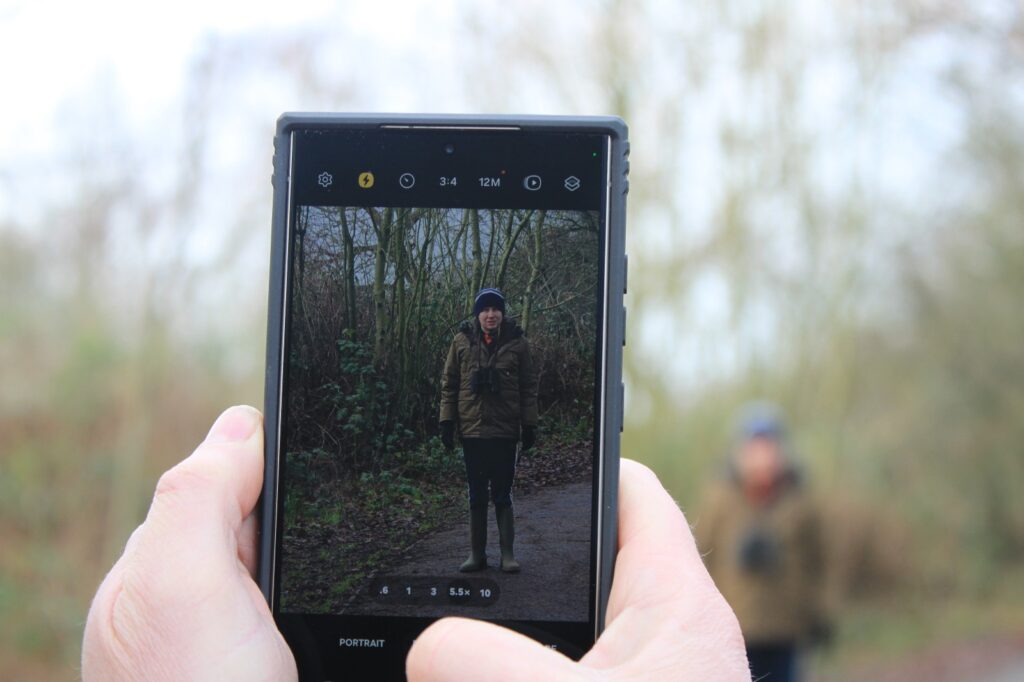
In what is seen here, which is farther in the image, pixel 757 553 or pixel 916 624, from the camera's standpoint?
pixel 916 624

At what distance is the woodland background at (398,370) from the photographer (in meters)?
1.55

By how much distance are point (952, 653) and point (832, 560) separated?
74.4 inches

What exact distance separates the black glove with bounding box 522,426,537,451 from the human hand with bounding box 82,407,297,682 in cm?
45

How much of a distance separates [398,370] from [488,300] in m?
0.18

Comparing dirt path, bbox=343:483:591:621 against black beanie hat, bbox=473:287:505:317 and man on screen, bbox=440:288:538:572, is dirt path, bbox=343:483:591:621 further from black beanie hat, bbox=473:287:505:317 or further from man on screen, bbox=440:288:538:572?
Answer: black beanie hat, bbox=473:287:505:317

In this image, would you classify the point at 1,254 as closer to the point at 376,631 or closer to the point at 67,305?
the point at 67,305

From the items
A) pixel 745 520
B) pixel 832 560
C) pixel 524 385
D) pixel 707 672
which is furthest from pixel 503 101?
pixel 707 672

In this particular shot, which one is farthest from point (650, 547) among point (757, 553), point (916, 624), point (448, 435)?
point (916, 624)

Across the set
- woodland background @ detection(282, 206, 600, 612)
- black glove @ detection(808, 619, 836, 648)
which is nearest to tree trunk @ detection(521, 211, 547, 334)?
woodland background @ detection(282, 206, 600, 612)

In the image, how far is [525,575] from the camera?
1536mm

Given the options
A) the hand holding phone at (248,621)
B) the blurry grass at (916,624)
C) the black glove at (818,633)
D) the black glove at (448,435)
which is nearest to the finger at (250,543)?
the hand holding phone at (248,621)

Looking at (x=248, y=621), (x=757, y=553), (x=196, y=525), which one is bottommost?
(x=757, y=553)

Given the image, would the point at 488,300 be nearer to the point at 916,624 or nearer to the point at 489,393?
the point at 489,393

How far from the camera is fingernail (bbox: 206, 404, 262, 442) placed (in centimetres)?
150
